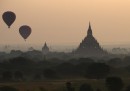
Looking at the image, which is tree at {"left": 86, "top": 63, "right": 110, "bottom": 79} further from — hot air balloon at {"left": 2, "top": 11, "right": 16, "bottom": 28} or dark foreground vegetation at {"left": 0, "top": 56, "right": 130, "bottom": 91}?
hot air balloon at {"left": 2, "top": 11, "right": 16, "bottom": 28}

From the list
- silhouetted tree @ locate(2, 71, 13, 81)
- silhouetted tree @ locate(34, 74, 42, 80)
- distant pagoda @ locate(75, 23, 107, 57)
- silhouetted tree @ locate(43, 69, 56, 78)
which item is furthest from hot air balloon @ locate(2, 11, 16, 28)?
distant pagoda @ locate(75, 23, 107, 57)

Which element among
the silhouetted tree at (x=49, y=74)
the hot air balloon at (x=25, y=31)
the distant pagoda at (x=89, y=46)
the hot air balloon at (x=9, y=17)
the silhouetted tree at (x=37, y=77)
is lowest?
the silhouetted tree at (x=37, y=77)

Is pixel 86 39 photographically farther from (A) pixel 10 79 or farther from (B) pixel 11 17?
(A) pixel 10 79

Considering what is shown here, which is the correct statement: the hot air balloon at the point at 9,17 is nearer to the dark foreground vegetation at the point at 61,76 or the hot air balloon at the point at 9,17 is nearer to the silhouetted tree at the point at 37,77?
the dark foreground vegetation at the point at 61,76

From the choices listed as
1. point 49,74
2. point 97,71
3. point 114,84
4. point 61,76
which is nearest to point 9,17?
point 61,76

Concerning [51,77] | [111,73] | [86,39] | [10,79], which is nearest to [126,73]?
[111,73]

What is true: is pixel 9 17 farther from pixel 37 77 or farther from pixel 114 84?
pixel 114 84

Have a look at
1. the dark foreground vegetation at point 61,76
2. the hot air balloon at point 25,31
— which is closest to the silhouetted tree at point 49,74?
the dark foreground vegetation at point 61,76

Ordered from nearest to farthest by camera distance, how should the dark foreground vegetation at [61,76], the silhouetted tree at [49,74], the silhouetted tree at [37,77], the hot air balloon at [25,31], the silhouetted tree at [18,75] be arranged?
the dark foreground vegetation at [61,76], the silhouetted tree at [18,75], the silhouetted tree at [37,77], the silhouetted tree at [49,74], the hot air balloon at [25,31]
